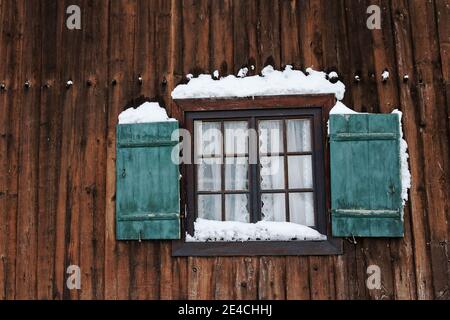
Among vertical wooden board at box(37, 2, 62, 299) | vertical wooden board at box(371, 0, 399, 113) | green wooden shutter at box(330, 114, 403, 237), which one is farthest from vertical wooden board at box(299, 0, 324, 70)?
vertical wooden board at box(37, 2, 62, 299)

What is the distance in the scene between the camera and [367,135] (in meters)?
6.14

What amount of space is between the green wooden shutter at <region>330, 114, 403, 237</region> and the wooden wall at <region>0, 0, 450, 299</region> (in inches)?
6.3

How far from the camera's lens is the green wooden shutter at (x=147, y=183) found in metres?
6.20

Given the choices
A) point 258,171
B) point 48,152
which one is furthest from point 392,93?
point 48,152

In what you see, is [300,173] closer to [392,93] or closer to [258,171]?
[258,171]

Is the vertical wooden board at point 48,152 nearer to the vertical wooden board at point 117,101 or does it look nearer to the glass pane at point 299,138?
the vertical wooden board at point 117,101

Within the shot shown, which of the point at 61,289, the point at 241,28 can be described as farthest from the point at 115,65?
the point at 61,289

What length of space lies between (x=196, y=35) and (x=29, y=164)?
7.11 ft

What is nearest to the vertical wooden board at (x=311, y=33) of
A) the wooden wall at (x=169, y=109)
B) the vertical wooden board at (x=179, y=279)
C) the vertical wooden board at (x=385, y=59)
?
the wooden wall at (x=169, y=109)

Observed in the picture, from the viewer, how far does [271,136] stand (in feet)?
20.8
